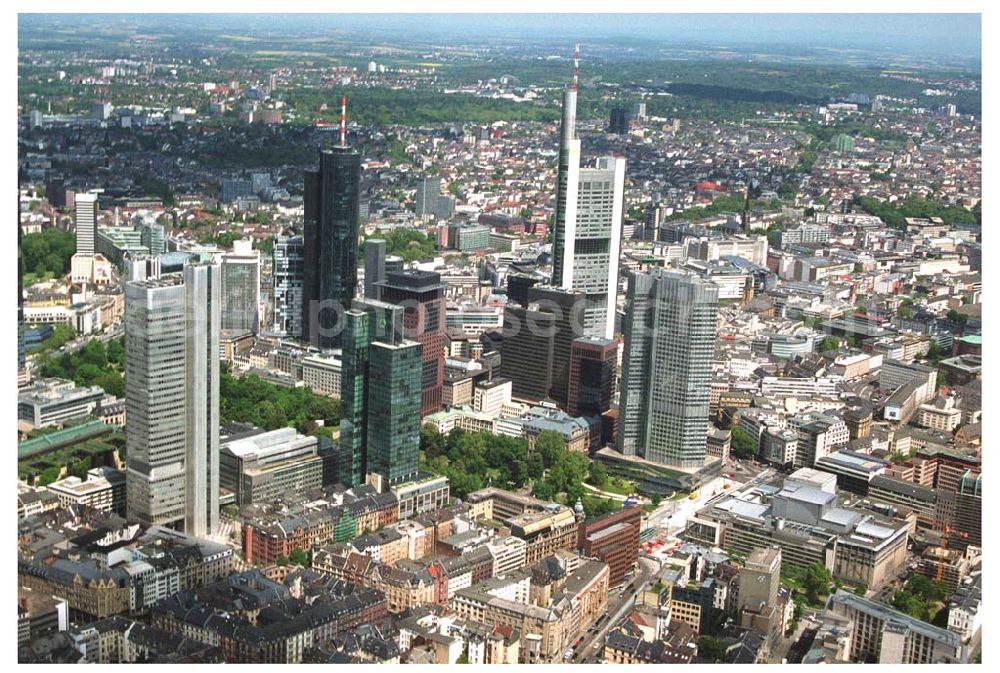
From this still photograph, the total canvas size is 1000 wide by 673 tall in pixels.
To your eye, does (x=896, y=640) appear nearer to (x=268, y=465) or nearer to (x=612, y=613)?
(x=612, y=613)

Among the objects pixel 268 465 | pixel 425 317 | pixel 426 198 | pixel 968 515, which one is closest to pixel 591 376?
pixel 425 317

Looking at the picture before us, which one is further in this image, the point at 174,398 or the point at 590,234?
the point at 590,234

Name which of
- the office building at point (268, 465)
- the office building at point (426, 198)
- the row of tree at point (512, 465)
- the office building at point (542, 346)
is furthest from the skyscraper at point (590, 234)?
the office building at point (426, 198)

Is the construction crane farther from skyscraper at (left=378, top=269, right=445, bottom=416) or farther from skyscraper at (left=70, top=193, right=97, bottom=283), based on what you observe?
skyscraper at (left=70, top=193, right=97, bottom=283)

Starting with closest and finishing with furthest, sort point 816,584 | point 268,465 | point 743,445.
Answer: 1. point 816,584
2. point 268,465
3. point 743,445

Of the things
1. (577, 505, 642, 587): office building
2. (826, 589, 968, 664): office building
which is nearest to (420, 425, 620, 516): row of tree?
(577, 505, 642, 587): office building

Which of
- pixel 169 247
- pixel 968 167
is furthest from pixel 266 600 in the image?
pixel 968 167
